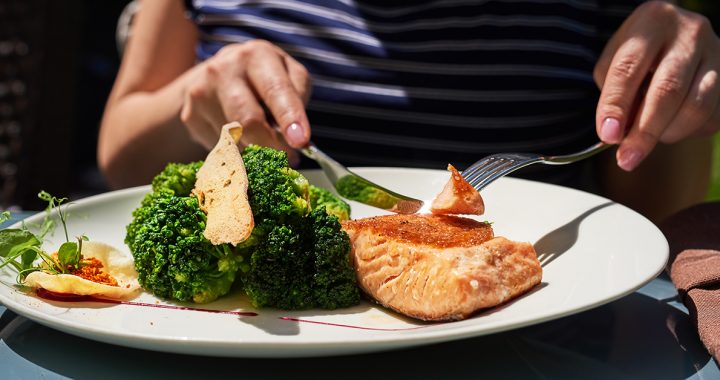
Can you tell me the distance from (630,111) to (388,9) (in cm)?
107

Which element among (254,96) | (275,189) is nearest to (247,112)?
(254,96)

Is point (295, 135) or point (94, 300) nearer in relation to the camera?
point (94, 300)

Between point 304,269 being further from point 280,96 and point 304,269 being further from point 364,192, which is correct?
point 280,96

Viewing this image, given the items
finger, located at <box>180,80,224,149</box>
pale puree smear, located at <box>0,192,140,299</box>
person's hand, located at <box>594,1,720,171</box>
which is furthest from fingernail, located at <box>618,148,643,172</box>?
pale puree smear, located at <box>0,192,140,299</box>

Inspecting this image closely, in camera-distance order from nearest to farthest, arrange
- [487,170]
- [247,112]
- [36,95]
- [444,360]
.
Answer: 1. [444,360]
2. [487,170]
3. [247,112]
4. [36,95]

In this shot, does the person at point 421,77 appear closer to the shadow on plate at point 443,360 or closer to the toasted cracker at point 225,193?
the toasted cracker at point 225,193

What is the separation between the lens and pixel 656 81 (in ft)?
6.21

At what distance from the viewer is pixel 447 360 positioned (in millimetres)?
1299

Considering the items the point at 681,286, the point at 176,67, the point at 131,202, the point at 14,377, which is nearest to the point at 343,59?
the point at 176,67

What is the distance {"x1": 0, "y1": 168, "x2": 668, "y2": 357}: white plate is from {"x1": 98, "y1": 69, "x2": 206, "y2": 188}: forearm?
32.2 inches

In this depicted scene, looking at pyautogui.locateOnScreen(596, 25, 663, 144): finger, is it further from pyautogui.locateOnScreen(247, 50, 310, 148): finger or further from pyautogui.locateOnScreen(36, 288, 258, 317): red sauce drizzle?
pyautogui.locateOnScreen(36, 288, 258, 317): red sauce drizzle

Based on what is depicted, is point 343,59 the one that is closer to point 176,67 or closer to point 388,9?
point 388,9

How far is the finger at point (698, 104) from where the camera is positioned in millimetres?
1954

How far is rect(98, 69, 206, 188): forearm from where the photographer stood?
276 centimetres
